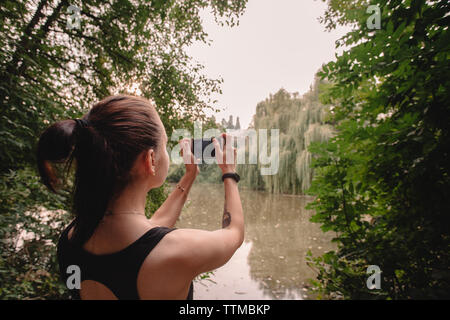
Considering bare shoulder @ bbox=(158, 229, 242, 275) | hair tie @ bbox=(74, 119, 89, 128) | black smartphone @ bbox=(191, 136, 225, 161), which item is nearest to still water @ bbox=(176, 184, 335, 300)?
black smartphone @ bbox=(191, 136, 225, 161)

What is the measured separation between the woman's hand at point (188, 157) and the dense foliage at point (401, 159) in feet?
2.72

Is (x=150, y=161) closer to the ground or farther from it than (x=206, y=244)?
farther from it

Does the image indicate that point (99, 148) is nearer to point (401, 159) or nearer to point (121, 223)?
point (121, 223)

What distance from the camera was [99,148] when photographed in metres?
0.64

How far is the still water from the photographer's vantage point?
390 cm

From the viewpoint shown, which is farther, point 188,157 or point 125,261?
point 188,157

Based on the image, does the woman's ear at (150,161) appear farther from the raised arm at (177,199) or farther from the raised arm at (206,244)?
the raised arm at (177,199)

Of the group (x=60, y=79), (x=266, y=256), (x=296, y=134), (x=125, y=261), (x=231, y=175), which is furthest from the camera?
(x=296, y=134)

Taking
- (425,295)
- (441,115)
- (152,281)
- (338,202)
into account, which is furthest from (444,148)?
(152,281)

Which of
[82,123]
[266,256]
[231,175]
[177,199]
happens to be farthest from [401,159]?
[266,256]

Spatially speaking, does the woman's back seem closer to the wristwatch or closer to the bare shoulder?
the bare shoulder

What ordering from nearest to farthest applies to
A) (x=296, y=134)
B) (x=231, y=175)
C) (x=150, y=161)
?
(x=150, y=161)
(x=231, y=175)
(x=296, y=134)

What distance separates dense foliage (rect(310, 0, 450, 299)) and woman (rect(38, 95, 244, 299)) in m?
0.77

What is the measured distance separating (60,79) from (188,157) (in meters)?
2.49
